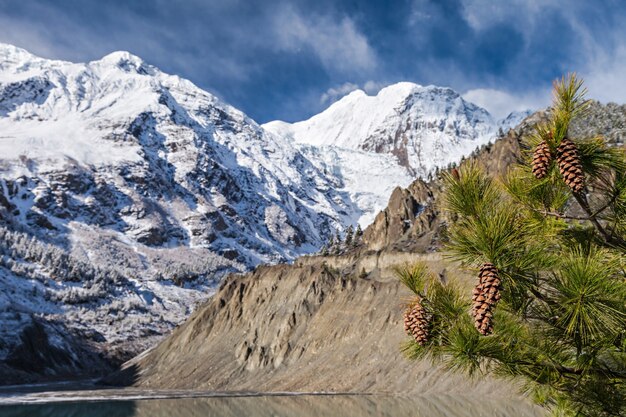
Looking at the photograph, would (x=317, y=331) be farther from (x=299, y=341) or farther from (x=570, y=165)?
(x=570, y=165)

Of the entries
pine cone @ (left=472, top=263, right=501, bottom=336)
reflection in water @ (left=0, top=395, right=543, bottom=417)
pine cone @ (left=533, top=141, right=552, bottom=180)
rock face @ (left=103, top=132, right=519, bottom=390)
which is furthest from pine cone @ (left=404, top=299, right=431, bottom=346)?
rock face @ (left=103, top=132, right=519, bottom=390)

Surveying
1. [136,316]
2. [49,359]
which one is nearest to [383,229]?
[49,359]

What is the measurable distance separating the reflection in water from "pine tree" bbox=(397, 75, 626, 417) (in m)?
39.0

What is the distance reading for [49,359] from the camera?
143 metres

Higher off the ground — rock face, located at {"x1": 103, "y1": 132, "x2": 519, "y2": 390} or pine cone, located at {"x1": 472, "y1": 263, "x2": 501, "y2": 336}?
pine cone, located at {"x1": 472, "y1": 263, "x2": 501, "y2": 336}

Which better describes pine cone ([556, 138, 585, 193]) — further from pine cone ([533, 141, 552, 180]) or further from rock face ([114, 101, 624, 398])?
rock face ([114, 101, 624, 398])

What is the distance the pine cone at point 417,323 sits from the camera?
7.44 metres

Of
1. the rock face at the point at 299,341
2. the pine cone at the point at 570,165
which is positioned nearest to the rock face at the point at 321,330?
the rock face at the point at 299,341

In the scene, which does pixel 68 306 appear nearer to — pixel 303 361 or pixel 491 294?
pixel 303 361

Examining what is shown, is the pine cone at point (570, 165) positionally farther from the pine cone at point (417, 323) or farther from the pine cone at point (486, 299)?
the pine cone at point (417, 323)

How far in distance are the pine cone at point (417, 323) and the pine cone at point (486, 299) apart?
5.33 feet

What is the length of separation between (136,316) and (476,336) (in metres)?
205

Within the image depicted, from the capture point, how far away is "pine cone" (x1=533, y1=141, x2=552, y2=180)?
6.68 m

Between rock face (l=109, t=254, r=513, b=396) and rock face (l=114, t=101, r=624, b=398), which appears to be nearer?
rock face (l=109, t=254, r=513, b=396)
